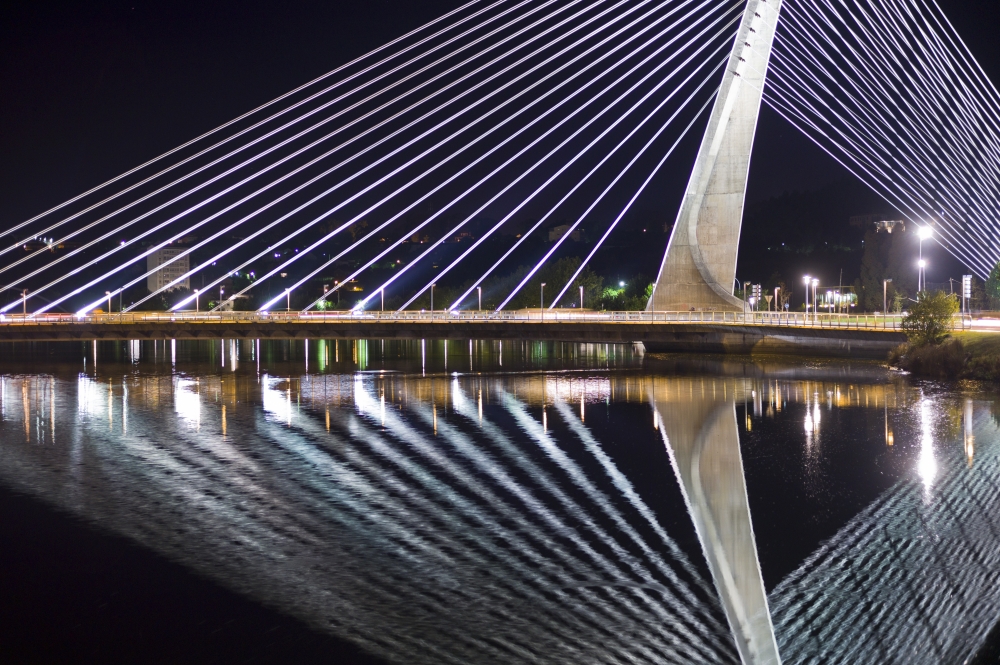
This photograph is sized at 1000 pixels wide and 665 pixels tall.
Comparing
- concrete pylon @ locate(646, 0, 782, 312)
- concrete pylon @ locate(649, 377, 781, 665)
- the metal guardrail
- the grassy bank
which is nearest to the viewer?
concrete pylon @ locate(649, 377, 781, 665)

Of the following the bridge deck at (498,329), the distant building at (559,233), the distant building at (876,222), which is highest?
the distant building at (559,233)

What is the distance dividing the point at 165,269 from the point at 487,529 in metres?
128

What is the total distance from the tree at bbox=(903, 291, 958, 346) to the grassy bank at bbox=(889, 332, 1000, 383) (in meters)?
0.41

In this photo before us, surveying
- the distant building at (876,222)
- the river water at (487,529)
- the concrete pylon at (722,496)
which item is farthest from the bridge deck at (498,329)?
the distant building at (876,222)

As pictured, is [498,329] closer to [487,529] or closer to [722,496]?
[722,496]

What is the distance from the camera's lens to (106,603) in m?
10.7

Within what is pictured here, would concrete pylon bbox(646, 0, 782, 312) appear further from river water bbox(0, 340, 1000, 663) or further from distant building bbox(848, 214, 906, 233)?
distant building bbox(848, 214, 906, 233)

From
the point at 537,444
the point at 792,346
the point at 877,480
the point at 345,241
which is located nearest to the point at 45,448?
the point at 537,444

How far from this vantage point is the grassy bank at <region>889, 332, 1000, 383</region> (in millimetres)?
31156

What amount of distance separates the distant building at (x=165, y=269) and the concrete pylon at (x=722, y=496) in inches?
3957

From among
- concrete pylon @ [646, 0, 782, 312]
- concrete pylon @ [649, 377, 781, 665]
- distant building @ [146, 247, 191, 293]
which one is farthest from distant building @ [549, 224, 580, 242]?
concrete pylon @ [649, 377, 781, 665]

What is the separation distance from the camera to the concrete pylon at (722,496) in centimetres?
991

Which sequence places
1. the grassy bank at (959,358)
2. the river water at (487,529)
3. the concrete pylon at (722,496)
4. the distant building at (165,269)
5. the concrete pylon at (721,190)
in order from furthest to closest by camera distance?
the distant building at (165,269) < the concrete pylon at (721,190) < the grassy bank at (959,358) < the concrete pylon at (722,496) < the river water at (487,529)

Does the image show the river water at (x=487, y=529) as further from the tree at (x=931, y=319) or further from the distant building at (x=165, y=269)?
the distant building at (x=165, y=269)
